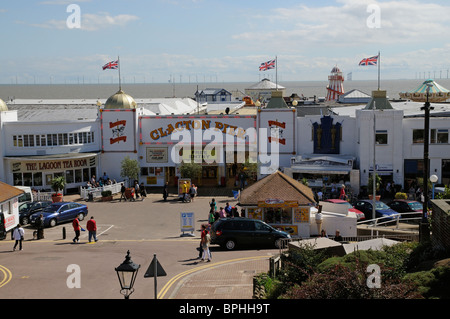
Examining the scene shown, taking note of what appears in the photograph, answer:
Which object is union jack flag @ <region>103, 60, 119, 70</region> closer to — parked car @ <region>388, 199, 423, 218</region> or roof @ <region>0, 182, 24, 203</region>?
roof @ <region>0, 182, 24, 203</region>

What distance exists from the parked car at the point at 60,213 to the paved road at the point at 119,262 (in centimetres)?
49

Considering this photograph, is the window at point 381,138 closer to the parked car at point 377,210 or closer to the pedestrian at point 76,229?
the parked car at point 377,210

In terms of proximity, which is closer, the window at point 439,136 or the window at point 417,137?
the window at point 439,136

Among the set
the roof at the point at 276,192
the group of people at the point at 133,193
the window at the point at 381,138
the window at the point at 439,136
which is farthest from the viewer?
the window at the point at 381,138

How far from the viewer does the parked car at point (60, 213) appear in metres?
30.5

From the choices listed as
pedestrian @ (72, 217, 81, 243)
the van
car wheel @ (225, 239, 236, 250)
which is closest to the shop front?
the van

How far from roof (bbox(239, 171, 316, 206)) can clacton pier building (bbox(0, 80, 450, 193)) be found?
33.6 ft

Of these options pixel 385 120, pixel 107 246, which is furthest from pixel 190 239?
pixel 385 120

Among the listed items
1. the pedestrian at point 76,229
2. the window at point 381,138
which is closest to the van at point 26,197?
the pedestrian at point 76,229

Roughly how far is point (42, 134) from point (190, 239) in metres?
18.8

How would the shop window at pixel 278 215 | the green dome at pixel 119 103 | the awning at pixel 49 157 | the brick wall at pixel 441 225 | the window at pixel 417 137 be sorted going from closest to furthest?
the brick wall at pixel 441 225 < the shop window at pixel 278 215 < the window at pixel 417 137 < the awning at pixel 49 157 < the green dome at pixel 119 103

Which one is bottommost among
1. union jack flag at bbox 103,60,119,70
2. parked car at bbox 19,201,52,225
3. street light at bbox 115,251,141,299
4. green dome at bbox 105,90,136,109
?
parked car at bbox 19,201,52,225

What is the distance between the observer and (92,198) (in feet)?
127

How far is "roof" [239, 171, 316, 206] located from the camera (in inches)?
1093
